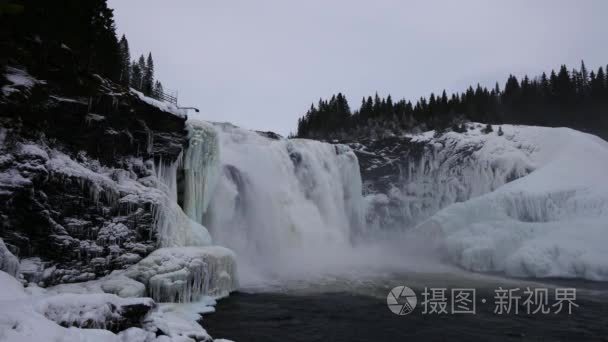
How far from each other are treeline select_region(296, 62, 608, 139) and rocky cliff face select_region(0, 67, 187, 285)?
35.5 metres

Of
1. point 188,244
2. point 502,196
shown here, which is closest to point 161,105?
point 188,244

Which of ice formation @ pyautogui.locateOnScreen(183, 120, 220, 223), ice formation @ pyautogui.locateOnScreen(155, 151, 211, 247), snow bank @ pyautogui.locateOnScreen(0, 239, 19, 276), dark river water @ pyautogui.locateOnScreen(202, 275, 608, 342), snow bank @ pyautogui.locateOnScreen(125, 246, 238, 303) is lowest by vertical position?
dark river water @ pyautogui.locateOnScreen(202, 275, 608, 342)

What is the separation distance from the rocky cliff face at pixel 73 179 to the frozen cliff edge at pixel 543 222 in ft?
70.6

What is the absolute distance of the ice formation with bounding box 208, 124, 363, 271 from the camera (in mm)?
22922

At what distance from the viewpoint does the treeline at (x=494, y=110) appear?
50000mm

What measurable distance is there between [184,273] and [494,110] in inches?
2274

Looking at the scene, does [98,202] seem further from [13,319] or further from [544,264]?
[544,264]

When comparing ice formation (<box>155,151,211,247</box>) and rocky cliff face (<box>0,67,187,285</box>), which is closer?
rocky cliff face (<box>0,67,187,285</box>)

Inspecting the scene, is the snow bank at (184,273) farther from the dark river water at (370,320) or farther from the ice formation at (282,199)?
the ice formation at (282,199)

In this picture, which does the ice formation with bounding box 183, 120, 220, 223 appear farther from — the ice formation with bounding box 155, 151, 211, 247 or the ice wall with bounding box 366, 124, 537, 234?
the ice wall with bounding box 366, 124, 537, 234

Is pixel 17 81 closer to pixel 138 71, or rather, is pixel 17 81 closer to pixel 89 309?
pixel 89 309

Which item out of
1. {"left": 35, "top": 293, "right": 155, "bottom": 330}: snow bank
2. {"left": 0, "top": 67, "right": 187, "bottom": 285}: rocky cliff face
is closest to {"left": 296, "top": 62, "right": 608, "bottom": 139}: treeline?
{"left": 0, "top": 67, "right": 187, "bottom": 285}: rocky cliff face

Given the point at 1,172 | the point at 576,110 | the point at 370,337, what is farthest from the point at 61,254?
the point at 576,110

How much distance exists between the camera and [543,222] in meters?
25.3
